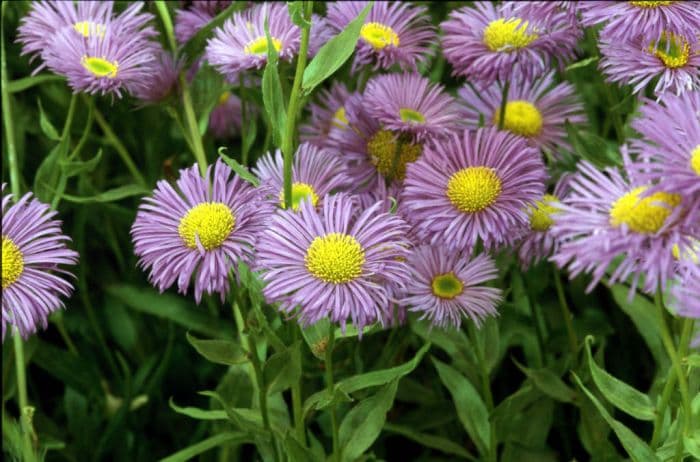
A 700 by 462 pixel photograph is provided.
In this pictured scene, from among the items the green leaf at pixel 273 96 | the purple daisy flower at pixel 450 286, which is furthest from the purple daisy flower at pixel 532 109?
the green leaf at pixel 273 96

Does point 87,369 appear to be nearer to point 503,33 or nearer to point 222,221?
point 222,221

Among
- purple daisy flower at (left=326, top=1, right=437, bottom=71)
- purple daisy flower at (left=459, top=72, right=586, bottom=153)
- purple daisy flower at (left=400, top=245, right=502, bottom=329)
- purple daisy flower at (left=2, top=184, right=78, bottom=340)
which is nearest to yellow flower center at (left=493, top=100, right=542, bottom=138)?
purple daisy flower at (left=459, top=72, right=586, bottom=153)

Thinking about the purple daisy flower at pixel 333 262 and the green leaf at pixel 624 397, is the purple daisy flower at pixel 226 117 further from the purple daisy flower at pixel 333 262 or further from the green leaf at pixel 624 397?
the green leaf at pixel 624 397

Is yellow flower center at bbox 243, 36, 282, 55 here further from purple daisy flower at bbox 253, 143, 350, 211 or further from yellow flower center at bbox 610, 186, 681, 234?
yellow flower center at bbox 610, 186, 681, 234

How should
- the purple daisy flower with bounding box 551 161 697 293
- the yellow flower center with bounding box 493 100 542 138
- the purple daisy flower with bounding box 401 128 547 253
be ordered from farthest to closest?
the yellow flower center with bounding box 493 100 542 138 < the purple daisy flower with bounding box 401 128 547 253 < the purple daisy flower with bounding box 551 161 697 293

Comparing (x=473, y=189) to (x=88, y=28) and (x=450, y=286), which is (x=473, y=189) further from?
(x=88, y=28)

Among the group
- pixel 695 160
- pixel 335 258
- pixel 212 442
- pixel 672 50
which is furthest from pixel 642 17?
pixel 212 442
